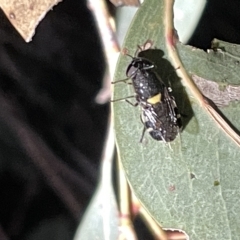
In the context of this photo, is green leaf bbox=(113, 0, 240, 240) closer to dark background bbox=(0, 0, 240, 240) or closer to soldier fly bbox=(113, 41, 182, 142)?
soldier fly bbox=(113, 41, 182, 142)

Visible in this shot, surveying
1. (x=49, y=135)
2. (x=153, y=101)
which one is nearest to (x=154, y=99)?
(x=153, y=101)

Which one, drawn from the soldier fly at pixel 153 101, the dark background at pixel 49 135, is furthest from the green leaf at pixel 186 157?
the dark background at pixel 49 135

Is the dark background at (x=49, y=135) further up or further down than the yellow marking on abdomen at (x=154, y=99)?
further down

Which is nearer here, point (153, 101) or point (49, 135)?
point (153, 101)

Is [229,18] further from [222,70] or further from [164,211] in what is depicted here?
[164,211]

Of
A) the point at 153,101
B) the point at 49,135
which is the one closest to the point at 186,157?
the point at 153,101

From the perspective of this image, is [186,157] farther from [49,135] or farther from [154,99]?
[49,135]

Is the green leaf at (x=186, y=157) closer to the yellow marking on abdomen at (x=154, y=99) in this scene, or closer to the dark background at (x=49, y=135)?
the yellow marking on abdomen at (x=154, y=99)

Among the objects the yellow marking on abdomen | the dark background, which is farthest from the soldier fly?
the dark background
